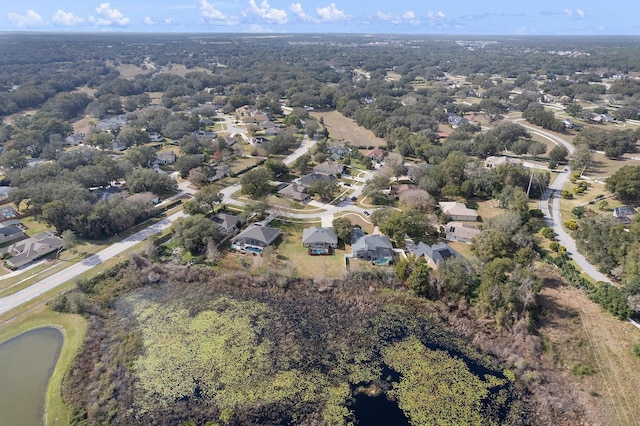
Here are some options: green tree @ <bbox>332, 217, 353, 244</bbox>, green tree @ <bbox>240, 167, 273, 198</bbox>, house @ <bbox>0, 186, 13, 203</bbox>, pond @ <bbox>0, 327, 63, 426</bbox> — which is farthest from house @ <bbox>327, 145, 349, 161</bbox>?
pond @ <bbox>0, 327, 63, 426</bbox>

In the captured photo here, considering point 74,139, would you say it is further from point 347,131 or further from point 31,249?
point 347,131

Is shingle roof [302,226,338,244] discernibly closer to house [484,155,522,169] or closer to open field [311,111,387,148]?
house [484,155,522,169]

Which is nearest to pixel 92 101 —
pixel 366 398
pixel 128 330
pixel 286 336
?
pixel 128 330

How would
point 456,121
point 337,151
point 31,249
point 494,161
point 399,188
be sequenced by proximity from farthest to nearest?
point 456,121
point 337,151
point 494,161
point 399,188
point 31,249

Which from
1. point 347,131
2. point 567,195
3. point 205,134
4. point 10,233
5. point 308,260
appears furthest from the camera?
point 347,131

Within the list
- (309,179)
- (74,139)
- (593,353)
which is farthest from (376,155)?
(74,139)
